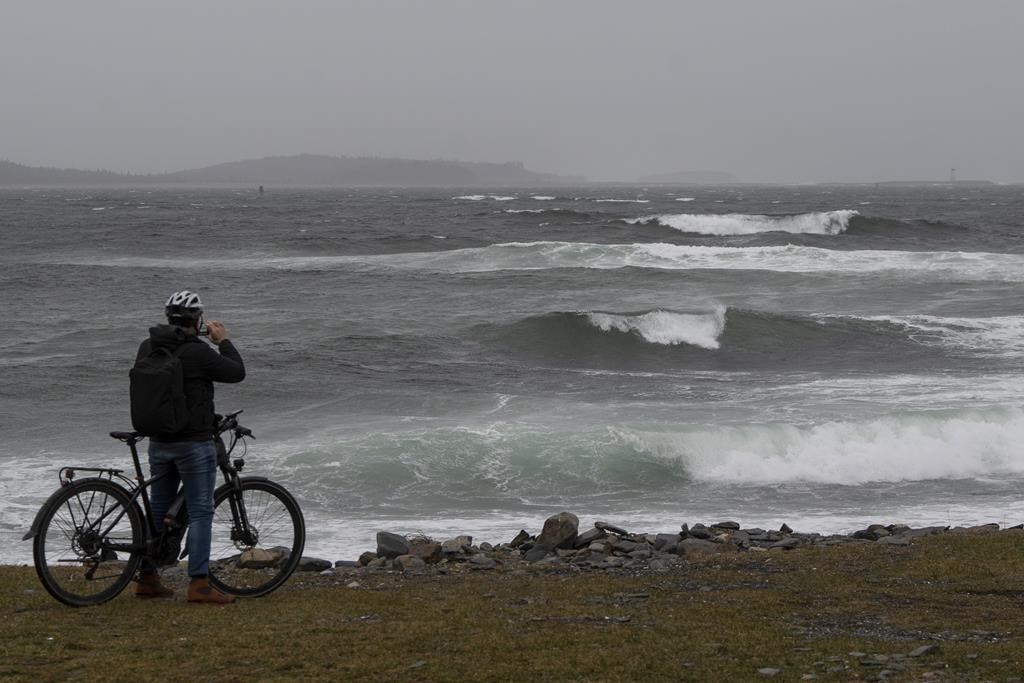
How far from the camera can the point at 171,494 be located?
733 centimetres

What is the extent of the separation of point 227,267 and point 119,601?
148 ft

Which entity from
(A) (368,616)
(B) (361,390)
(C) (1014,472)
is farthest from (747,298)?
(A) (368,616)

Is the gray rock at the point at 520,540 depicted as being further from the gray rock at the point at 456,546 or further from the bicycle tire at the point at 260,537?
the bicycle tire at the point at 260,537

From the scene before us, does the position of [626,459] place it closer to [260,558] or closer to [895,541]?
[895,541]

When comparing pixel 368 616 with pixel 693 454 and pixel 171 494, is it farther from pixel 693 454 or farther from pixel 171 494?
pixel 693 454

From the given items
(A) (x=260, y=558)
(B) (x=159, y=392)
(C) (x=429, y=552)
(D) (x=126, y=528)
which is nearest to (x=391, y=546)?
(C) (x=429, y=552)

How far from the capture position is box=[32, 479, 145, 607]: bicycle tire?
23.1ft

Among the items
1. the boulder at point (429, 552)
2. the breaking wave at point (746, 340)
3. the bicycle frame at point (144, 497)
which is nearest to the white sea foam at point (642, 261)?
the breaking wave at point (746, 340)

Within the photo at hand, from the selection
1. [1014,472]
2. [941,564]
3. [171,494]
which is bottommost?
[1014,472]

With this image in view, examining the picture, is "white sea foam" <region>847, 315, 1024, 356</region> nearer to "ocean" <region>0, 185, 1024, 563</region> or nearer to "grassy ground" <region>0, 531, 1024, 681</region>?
"ocean" <region>0, 185, 1024, 563</region>

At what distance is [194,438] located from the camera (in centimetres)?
708

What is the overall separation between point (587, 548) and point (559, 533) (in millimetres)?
345

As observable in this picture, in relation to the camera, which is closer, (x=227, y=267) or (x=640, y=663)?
(x=640, y=663)

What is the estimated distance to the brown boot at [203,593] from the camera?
742cm
